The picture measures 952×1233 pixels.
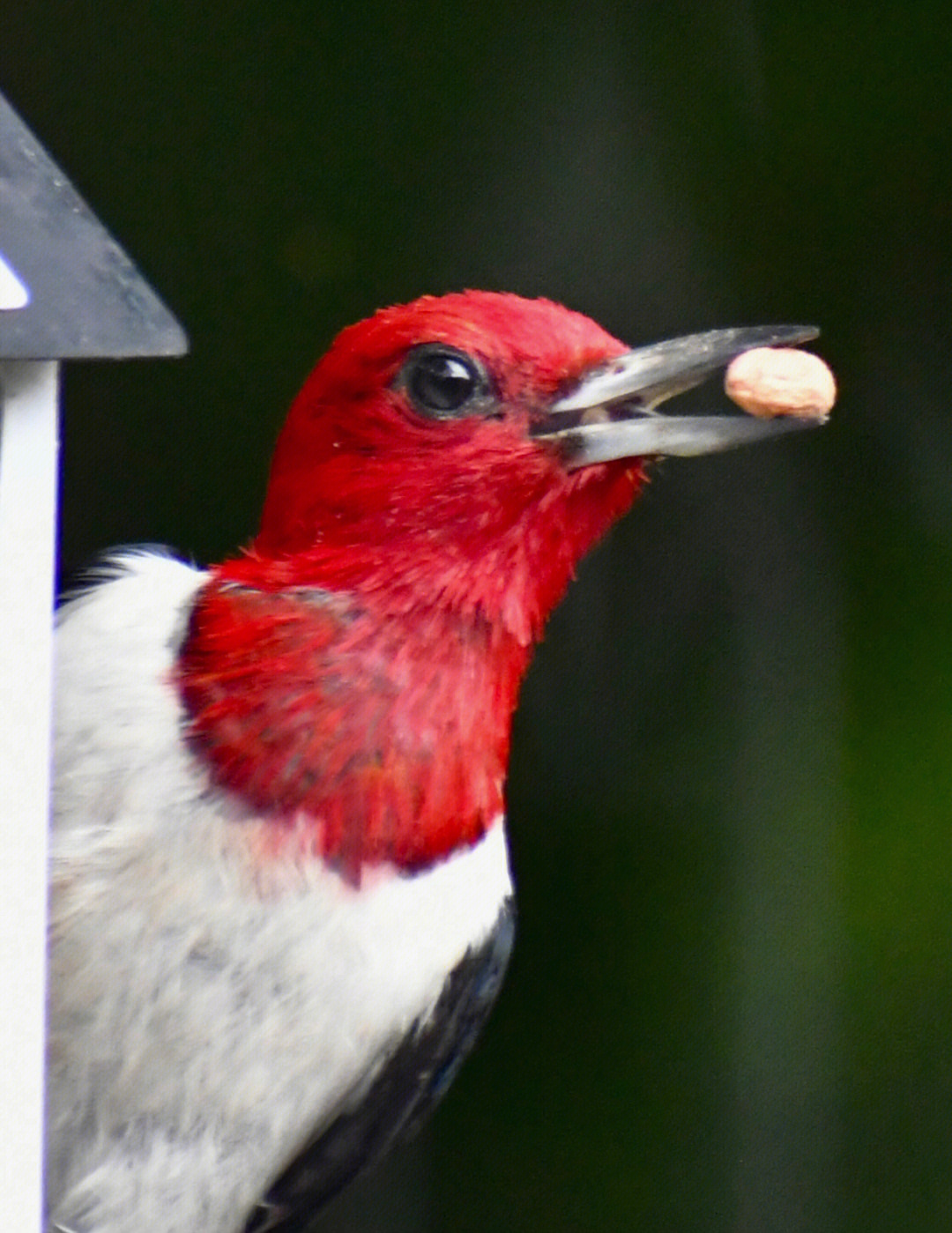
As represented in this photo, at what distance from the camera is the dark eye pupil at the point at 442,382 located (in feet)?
4.16

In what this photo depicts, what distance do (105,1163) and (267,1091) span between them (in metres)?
0.12

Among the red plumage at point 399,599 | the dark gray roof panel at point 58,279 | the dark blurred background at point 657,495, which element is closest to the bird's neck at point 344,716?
the red plumage at point 399,599

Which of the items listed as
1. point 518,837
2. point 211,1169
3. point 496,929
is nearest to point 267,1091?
point 211,1169

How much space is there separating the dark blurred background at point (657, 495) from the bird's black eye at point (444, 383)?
0.73 meters

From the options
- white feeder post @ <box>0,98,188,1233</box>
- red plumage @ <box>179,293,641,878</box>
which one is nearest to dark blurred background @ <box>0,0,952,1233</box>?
red plumage @ <box>179,293,641,878</box>

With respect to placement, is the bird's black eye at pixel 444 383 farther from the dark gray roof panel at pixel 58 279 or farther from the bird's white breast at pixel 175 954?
the dark gray roof panel at pixel 58 279

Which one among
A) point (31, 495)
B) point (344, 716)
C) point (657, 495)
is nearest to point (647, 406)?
point (344, 716)

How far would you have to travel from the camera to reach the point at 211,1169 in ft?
4.34

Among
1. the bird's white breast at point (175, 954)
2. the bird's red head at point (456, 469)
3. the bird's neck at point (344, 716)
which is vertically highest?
the bird's red head at point (456, 469)

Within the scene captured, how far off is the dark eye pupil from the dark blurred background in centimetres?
73

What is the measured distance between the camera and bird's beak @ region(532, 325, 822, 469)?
4.03ft

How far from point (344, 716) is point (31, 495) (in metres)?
0.31

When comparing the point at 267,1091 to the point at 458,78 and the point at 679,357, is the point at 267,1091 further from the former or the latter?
the point at 458,78

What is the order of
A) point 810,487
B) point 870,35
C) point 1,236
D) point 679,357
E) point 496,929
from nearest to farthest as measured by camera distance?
point 1,236, point 679,357, point 496,929, point 870,35, point 810,487
